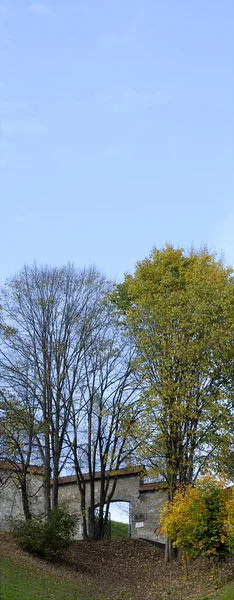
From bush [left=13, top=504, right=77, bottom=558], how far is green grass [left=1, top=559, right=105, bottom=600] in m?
1.84

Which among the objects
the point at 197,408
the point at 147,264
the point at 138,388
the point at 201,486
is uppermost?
the point at 147,264

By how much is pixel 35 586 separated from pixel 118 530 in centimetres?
1536

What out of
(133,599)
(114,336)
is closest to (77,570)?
(133,599)

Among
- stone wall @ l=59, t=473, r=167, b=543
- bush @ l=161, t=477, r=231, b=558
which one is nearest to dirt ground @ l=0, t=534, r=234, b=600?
bush @ l=161, t=477, r=231, b=558

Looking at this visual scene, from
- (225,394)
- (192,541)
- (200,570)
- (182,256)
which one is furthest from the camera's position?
(182,256)

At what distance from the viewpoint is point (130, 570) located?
955 inches

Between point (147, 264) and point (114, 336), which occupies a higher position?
point (147, 264)

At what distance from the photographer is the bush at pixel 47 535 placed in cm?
2184

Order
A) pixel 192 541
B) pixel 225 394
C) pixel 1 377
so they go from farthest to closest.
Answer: pixel 1 377 < pixel 225 394 < pixel 192 541

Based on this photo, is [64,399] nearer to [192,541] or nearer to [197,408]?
[197,408]

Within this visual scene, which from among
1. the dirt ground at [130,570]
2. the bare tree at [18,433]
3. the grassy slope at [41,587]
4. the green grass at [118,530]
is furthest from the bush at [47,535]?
the green grass at [118,530]

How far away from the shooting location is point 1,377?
87.4 feet

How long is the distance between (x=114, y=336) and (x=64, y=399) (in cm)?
346

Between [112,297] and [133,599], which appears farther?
[112,297]
